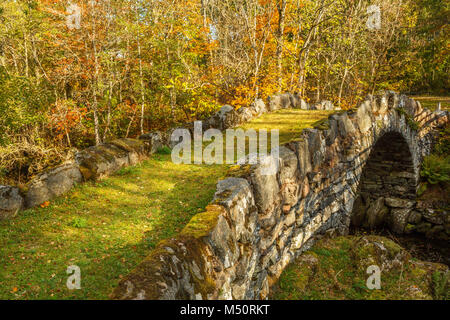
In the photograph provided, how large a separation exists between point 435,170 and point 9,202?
19.0 metres

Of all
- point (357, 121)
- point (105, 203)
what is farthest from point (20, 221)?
point (357, 121)

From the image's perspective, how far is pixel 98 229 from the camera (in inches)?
193

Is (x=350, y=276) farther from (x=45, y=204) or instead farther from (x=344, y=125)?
(x=45, y=204)

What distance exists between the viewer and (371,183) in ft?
50.7

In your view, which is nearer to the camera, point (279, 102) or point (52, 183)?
point (52, 183)

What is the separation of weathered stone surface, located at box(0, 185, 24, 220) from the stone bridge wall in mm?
3527

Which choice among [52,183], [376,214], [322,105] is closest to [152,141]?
[52,183]

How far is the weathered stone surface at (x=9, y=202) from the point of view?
4.92m

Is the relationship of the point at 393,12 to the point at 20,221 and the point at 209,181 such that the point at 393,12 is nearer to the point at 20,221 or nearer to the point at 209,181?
the point at 209,181

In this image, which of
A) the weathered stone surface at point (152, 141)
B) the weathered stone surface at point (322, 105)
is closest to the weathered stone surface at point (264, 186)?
the weathered stone surface at point (152, 141)

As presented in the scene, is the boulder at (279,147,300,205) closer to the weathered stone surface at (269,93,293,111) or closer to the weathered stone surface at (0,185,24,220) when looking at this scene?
the weathered stone surface at (0,185,24,220)

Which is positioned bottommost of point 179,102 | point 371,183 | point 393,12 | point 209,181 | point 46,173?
point 371,183

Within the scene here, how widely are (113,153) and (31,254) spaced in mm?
3451

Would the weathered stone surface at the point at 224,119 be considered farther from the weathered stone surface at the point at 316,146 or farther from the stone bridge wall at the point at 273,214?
the weathered stone surface at the point at 316,146
